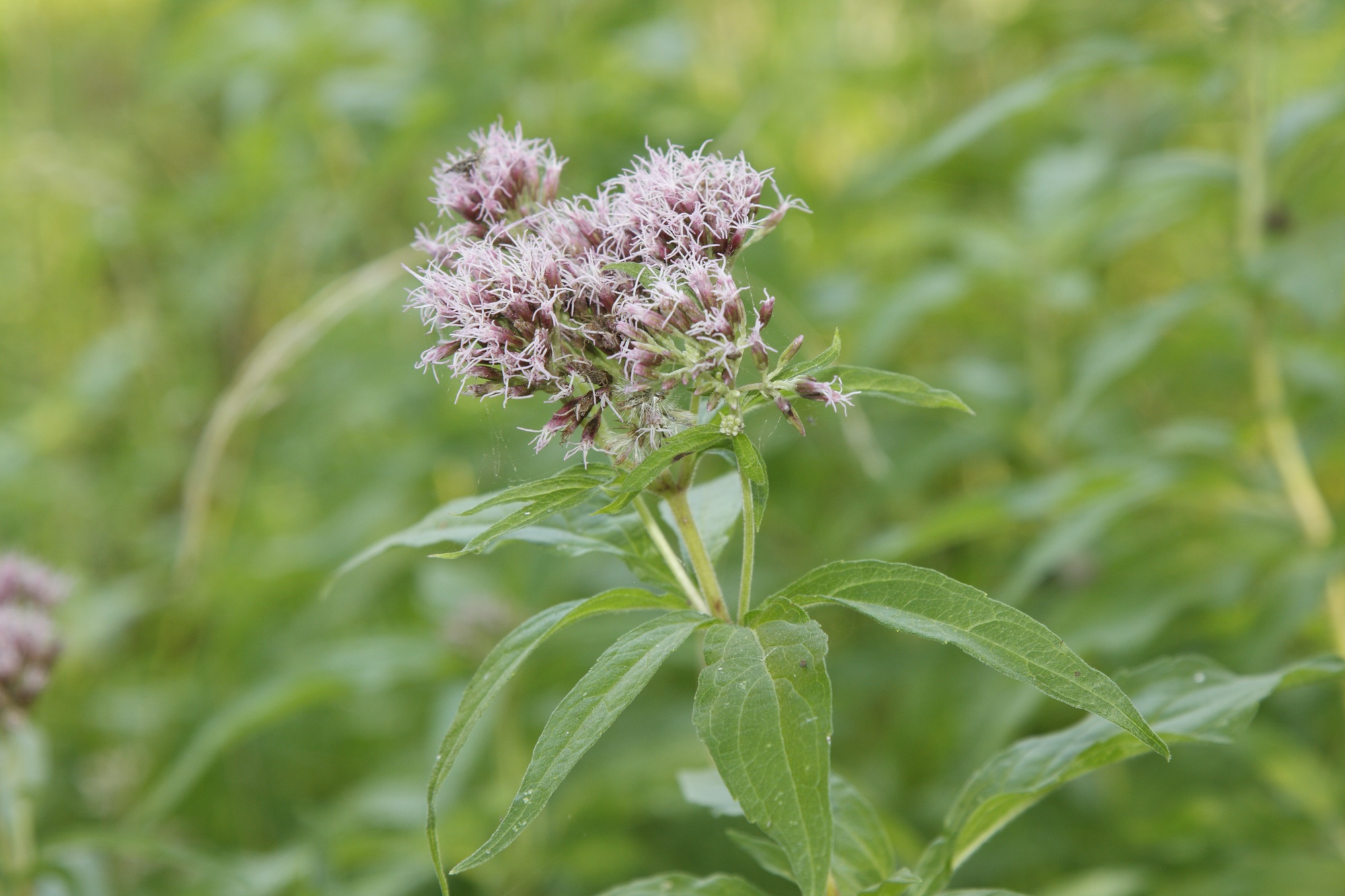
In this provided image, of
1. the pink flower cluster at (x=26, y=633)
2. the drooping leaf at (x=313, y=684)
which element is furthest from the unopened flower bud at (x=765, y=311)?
the pink flower cluster at (x=26, y=633)

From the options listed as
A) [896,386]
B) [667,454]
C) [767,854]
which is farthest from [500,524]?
[767,854]

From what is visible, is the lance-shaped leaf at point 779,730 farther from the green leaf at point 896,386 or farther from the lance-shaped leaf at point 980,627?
the green leaf at point 896,386

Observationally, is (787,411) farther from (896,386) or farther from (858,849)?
(858,849)

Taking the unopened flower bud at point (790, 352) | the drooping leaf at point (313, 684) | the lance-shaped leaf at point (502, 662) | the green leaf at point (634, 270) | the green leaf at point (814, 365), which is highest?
the drooping leaf at point (313, 684)

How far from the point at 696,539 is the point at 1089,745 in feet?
1.42

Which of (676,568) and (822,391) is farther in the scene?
(676,568)

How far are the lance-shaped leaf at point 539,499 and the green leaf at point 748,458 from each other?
13cm

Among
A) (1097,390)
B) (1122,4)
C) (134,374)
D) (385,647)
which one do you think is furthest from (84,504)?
(1122,4)

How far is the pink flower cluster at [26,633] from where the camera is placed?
2049 millimetres

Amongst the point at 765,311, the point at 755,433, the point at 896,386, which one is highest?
the point at 755,433

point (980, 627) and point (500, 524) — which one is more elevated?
point (500, 524)

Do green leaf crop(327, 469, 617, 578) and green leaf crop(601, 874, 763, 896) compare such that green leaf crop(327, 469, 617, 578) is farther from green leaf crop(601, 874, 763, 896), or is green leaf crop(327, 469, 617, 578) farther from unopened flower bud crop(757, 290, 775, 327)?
green leaf crop(601, 874, 763, 896)

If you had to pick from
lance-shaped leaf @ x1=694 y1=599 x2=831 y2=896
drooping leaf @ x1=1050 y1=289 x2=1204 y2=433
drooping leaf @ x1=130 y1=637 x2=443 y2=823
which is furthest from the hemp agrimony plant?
drooping leaf @ x1=130 y1=637 x2=443 y2=823

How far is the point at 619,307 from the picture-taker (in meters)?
1.09
